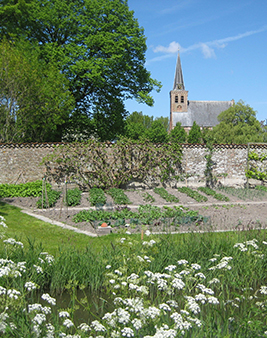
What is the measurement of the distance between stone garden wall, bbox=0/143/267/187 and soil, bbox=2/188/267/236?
8.24 ft

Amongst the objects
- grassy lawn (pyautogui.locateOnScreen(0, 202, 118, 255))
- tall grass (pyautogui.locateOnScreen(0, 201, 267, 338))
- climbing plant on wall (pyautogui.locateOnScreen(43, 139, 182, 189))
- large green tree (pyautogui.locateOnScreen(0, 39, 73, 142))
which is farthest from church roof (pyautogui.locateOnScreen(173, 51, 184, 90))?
tall grass (pyautogui.locateOnScreen(0, 201, 267, 338))

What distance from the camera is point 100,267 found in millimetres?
4055

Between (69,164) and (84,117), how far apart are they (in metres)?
6.18

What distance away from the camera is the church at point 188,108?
54812 mm

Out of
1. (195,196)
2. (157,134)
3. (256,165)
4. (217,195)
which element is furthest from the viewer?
(157,134)

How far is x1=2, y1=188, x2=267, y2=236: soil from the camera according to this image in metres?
7.11

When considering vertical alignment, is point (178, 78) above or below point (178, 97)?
above

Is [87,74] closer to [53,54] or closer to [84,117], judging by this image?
[53,54]

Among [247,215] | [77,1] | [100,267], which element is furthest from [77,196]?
[77,1]

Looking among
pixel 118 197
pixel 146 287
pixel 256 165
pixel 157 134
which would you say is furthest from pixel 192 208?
pixel 157 134

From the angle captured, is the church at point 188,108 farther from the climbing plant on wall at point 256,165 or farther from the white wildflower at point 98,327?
the white wildflower at point 98,327

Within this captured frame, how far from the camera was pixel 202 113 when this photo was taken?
5541 cm

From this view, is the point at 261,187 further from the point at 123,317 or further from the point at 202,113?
the point at 202,113

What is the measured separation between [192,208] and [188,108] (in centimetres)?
4935
